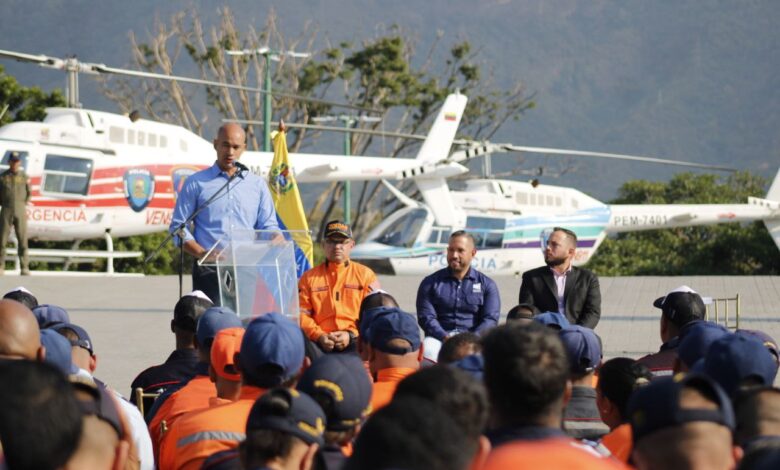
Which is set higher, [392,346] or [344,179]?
[344,179]

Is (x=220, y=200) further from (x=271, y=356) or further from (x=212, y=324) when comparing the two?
(x=271, y=356)

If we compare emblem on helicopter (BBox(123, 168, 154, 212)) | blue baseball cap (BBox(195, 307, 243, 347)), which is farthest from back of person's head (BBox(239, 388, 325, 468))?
emblem on helicopter (BBox(123, 168, 154, 212))

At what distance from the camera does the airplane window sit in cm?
2372

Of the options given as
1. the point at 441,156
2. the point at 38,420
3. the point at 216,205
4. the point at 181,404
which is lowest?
the point at 181,404

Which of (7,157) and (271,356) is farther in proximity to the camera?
(7,157)

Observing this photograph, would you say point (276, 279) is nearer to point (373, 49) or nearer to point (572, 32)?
point (373, 49)

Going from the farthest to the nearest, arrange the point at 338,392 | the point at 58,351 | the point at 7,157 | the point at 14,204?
the point at 7,157 → the point at 14,204 → the point at 58,351 → the point at 338,392

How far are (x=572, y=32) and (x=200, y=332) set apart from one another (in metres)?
139

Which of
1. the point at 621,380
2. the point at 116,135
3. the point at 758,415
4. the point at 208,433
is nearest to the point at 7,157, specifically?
the point at 116,135

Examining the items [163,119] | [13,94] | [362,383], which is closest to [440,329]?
[362,383]

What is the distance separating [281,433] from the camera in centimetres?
366

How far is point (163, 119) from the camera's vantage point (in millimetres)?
48844

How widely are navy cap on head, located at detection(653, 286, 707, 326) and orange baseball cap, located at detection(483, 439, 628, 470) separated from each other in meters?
4.20

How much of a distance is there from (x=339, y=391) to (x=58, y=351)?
55.2 inches
